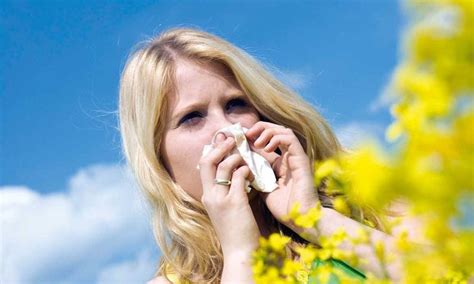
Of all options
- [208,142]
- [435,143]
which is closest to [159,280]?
[208,142]

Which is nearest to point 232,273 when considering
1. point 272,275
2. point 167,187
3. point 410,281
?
point 167,187

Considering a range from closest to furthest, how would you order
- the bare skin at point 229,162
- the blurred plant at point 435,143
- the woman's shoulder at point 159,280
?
the blurred plant at point 435,143 → the bare skin at point 229,162 → the woman's shoulder at point 159,280

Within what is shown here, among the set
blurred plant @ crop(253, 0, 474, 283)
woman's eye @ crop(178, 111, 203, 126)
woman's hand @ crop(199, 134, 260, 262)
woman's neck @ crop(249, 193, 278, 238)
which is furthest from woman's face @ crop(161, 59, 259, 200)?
blurred plant @ crop(253, 0, 474, 283)

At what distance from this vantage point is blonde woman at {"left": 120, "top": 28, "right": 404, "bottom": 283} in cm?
209

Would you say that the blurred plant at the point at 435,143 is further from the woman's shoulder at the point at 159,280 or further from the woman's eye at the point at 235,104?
the woman's shoulder at the point at 159,280

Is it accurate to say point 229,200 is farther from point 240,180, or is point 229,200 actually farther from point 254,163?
point 254,163

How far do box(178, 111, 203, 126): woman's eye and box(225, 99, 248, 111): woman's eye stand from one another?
0.37 feet

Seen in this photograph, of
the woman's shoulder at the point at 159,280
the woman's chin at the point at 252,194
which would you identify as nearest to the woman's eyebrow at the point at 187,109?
the woman's chin at the point at 252,194

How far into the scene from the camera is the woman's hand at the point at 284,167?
2.02m

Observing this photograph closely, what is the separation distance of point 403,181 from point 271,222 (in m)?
1.98

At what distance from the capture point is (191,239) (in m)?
2.46

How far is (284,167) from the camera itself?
2176mm

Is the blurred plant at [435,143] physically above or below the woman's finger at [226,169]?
below

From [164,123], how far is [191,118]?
0.54 feet
